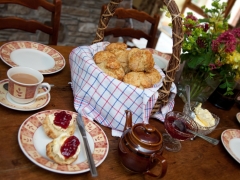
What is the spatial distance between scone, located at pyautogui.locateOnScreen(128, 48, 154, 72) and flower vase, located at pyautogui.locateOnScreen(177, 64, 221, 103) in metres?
0.29

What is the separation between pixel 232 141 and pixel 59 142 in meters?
0.76

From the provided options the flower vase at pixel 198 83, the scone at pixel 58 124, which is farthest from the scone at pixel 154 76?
the scone at pixel 58 124

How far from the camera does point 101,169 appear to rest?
77cm

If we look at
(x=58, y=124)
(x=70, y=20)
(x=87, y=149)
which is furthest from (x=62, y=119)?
(x=70, y=20)

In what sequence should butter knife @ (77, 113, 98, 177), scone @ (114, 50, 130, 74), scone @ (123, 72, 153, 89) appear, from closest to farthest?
butter knife @ (77, 113, 98, 177), scone @ (123, 72, 153, 89), scone @ (114, 50, 130, 74)

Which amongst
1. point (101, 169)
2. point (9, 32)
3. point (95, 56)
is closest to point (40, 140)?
point (101, 169)

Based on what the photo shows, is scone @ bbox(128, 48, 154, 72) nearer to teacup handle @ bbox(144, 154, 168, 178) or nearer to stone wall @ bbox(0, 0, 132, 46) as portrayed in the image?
teacup handle @ bbox(144, 154, 168, 178)

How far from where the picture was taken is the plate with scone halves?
2.30ft

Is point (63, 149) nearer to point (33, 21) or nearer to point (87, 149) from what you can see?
point (87, 149)

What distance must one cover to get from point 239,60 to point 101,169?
0.62m

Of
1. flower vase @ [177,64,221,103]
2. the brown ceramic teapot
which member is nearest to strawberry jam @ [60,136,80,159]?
the brown ceramic teapot

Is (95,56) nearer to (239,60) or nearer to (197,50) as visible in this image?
(197,50)

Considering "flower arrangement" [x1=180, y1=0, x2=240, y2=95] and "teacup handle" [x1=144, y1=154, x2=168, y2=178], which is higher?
"flower arrangement" [x1=180, y1=0, x2=240, y2=95]

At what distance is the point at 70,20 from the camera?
2.40 metres
